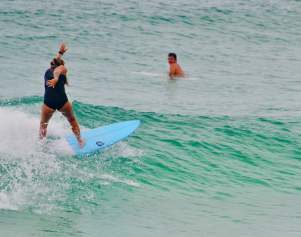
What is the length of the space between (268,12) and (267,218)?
26132 mm

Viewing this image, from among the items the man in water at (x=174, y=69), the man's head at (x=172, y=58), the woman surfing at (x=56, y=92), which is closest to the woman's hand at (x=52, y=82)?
the woman surfing at (x=56, y=92)

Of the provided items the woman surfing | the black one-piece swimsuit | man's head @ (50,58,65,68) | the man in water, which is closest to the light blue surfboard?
the woman surfing

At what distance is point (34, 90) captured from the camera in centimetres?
2047

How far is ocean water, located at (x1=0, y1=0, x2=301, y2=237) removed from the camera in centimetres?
1179

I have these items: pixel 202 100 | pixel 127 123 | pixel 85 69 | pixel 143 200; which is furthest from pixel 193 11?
pixel 143 200

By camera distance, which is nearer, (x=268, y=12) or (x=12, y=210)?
(x=12, y=210)

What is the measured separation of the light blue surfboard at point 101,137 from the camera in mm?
13827

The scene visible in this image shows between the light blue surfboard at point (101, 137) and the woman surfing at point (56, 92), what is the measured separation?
1.62ft

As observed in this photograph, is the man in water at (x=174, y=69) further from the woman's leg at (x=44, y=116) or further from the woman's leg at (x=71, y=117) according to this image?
the woman's leg at (x=44, y=116)

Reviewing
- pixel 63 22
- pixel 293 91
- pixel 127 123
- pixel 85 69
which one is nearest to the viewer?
pixel 127 123

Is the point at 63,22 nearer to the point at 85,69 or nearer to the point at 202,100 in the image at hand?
the point at 85,69

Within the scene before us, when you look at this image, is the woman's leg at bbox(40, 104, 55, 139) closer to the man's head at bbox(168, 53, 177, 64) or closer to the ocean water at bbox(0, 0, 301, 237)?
the ocean water at bbox(0, 0, 301, 237)

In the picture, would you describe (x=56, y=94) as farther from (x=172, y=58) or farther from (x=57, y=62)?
(x=172, y=58)

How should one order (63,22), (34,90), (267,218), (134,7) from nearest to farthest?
(267,218)
(34,90)
(63,22)
(134,7)
